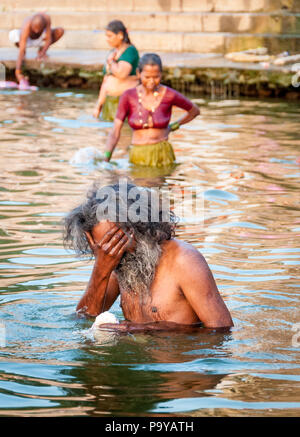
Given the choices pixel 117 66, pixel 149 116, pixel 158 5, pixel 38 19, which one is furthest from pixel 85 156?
pixel 158 5

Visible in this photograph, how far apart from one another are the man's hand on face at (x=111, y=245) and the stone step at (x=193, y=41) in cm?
1404

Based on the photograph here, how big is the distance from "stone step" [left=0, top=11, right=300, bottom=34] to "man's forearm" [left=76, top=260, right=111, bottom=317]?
14.0 meters

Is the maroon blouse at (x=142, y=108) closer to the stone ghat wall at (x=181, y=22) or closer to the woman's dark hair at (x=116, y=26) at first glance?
the woman's dark hair at (x=116, y=26)

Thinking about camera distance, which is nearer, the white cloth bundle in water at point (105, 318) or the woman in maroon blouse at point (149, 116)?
the white cloth bundle in water at point (105, 318)

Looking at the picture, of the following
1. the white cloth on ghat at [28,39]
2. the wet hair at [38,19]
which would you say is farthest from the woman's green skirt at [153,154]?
the white cloth on ghat at [28,39]

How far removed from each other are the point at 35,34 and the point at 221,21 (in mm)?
3702

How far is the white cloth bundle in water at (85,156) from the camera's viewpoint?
10961 millimetres

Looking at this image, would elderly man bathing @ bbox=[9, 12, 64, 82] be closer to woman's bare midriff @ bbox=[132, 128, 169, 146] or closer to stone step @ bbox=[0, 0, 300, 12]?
stone step @ bbox=[0, 0, 300, 12]

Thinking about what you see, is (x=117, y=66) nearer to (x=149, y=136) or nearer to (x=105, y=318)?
(x=149, y=136)

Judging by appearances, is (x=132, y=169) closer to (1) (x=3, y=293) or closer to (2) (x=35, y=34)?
(1) (x=3, y=293)

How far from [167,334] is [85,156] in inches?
248

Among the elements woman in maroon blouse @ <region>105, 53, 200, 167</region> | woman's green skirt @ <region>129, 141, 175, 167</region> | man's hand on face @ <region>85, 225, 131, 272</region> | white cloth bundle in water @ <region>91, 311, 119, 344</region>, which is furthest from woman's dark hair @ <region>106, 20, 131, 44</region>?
man's hand on face @ <region>85, 225, 131, 272</region>

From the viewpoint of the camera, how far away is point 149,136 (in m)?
10.8

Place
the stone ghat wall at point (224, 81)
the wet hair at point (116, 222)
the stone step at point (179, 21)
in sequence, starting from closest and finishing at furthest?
the wet hair at point (116, 222) < the stone ghat wall at point (224, 81) < the stone step at point (179, 21)
